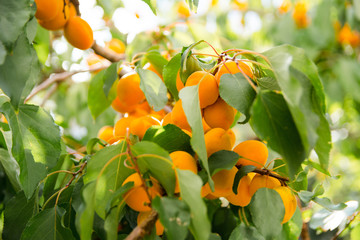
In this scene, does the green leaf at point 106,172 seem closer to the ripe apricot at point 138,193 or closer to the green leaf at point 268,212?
the ripe apricot at point 138,193

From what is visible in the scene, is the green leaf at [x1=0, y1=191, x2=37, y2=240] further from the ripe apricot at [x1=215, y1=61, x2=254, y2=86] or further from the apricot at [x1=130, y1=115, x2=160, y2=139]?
the ripe apricot at [x1=215, y1=61, x2=254, y2=86]

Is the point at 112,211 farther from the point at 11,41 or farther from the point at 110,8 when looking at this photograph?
the point at 110,8

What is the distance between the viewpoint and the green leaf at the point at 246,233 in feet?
1.53

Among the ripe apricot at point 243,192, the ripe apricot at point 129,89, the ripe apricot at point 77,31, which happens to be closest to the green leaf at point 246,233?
the ripe apricot at point 243,192

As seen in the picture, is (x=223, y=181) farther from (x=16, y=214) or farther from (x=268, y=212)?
(x=16, y=214)

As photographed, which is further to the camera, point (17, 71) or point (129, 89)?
point (129, 89)

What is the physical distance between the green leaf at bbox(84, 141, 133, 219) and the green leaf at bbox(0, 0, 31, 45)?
15cm

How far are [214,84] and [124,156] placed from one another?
5.4 inches

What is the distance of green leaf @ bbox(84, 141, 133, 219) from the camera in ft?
1.32

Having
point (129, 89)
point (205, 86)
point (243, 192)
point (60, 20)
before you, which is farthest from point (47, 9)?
point (243, 192)

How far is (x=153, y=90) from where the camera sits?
0.51 meters

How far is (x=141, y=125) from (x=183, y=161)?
6.2 inches

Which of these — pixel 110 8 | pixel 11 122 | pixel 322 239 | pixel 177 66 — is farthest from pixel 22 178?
pixel 322 239

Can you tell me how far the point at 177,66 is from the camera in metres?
0.52
